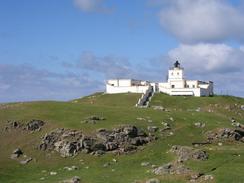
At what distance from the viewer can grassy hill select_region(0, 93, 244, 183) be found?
193 feet

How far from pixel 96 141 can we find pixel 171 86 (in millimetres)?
65058

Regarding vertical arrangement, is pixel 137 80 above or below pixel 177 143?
above

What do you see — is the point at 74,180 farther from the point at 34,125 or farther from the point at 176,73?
the point at 176,73

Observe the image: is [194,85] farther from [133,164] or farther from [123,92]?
[133,164]

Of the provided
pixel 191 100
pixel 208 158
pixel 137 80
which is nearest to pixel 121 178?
pixel 208 158

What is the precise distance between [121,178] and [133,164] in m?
6.28

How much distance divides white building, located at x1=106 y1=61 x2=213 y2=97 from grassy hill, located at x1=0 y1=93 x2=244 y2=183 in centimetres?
4030

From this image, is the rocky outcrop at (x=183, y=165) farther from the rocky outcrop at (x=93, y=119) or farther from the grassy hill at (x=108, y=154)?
the rocky outcrop at (x=93, y=119)

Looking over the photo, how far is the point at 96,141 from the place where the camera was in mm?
69625

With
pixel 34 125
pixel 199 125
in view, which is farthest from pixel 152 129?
pixel 34 125

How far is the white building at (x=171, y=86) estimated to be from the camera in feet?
422

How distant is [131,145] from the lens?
230 ft

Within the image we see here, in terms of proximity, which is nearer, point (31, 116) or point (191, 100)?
point (31, 116)

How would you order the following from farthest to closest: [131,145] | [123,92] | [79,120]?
1. [123,92]
2. [79,120]
3. [131,145]
